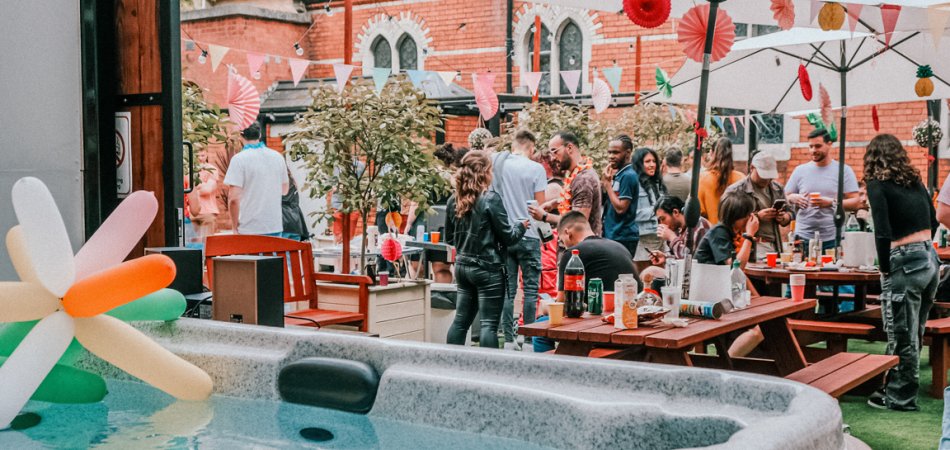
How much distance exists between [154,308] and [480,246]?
8.76 ft

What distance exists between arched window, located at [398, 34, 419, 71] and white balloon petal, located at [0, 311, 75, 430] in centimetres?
1483

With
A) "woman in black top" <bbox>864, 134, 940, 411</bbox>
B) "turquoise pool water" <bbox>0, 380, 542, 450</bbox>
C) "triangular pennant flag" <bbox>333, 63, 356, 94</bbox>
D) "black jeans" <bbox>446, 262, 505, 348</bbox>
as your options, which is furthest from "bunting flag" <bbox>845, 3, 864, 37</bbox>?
"turquoise pool water" <bbox>0, 380, 542, 450</bbox>

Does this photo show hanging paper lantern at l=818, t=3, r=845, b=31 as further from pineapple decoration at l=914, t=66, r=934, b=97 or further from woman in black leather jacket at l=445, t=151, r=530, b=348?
pineapple decoration at l=914, t=66, r=934, b=97

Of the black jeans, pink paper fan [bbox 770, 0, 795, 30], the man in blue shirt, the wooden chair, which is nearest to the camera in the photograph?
pink paper fan [bbox 770, 0, 795, 30]

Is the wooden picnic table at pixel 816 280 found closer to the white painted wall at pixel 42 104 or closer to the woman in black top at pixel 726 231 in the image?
the woman in black top at pixel 726 231

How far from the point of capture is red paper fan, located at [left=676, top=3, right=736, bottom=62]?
193 inches

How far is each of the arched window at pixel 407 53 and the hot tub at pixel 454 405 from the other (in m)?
14.3

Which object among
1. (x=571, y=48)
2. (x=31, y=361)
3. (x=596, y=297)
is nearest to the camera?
(x=31, y=361)

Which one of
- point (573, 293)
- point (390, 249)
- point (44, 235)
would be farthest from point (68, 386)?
point (390, 249)

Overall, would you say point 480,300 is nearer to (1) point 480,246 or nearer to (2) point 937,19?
(1) point 480,246

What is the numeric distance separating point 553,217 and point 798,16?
2120mm

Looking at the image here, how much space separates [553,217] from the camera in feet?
22.4

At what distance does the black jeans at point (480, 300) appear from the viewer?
5898mm

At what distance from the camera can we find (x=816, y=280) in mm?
6098
